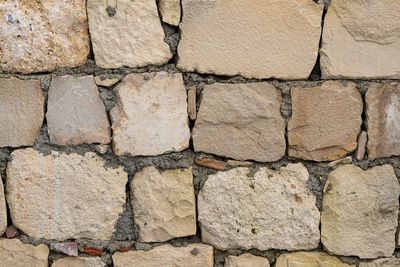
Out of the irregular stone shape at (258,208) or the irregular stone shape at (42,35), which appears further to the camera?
the irregular stone shape at (258,208)

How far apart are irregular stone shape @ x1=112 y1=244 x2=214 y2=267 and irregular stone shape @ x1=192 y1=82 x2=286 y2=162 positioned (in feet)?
1.31

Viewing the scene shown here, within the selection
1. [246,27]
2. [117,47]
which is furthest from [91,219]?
[246,27]

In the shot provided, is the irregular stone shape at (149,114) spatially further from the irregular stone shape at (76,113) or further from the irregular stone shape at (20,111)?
the irregular stone shape at (20,111)

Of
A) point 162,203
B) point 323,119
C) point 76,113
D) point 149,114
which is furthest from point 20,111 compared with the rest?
point 323,119

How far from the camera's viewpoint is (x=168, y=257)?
1.52m

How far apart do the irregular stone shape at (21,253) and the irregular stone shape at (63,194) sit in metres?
0.05

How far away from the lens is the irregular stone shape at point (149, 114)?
4.74 ft

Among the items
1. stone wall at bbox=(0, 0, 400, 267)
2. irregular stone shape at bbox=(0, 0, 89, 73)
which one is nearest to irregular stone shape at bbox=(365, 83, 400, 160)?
stone wall at bbox=(0, 0, 400, 267)

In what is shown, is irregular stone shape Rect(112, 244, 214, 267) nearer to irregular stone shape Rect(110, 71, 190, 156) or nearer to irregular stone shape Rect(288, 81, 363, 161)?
irregular stone shape Rect(110, 71, 190, 156)

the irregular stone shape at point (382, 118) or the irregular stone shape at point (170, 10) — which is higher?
the irregular stone shape at point (170, 10)

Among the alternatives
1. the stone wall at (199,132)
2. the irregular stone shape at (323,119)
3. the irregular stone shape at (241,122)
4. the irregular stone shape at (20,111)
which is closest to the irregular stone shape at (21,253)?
the stone wall at (199,132)

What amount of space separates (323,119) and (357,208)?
0.38 metres

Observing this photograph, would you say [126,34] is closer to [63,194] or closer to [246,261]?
[63,194]

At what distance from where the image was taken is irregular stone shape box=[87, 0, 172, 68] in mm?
1409
